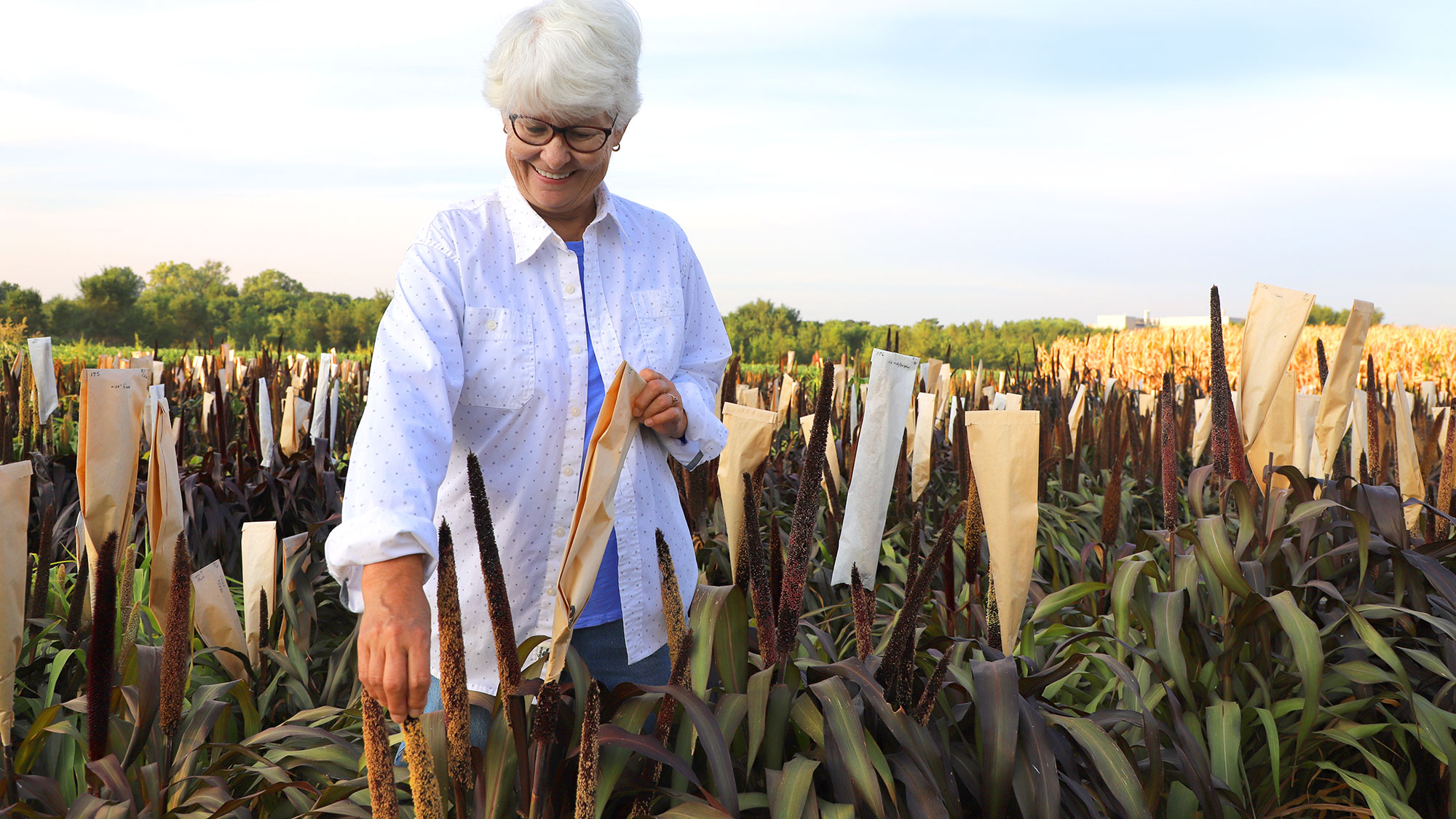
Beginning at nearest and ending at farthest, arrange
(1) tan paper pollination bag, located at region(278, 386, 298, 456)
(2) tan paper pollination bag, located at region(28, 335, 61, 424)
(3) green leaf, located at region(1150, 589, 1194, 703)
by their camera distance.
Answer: (3) green leaf, located at region(1150, 589, 1194, 703) → (2) tan paper pollination bag, located at region(28, 335, 61, 424) → (1) tan paper pollination bag, located at region(278, 386, 298, 456)

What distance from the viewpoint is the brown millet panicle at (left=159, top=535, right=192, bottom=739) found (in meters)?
1.61

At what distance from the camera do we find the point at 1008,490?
1.71 meters

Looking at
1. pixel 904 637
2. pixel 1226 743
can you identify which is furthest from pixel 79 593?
pixel 1226 743

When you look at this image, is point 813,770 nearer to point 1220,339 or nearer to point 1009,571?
point 1009,571

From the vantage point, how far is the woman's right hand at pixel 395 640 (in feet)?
3.92

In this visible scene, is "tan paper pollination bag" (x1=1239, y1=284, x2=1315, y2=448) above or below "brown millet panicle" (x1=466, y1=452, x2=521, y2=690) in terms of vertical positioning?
above

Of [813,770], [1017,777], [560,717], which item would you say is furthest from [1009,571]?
[560,717]

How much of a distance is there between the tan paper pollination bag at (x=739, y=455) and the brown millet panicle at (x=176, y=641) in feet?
3.35

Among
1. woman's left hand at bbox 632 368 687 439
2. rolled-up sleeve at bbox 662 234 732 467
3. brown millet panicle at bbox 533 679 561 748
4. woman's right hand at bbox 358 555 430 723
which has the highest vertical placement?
rolled-up sleeve at bbox 662 234 732 467

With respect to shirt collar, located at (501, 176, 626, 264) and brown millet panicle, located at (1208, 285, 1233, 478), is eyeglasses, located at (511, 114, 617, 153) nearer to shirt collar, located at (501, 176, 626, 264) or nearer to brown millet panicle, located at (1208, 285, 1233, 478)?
shirt collar, located at (501, 176, 626, 264)

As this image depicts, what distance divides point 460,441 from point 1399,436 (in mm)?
2855

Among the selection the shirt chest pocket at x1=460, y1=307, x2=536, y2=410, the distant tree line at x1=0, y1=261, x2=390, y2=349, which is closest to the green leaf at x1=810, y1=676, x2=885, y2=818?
the shirt chest pocket at x1=460, y1=307, x2=536, y2=410

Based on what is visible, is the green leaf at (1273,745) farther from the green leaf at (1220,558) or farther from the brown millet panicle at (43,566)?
the brown millet panicle at (43,566)

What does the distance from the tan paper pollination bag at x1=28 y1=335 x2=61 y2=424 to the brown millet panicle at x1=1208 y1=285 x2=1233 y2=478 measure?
4.47 meters
